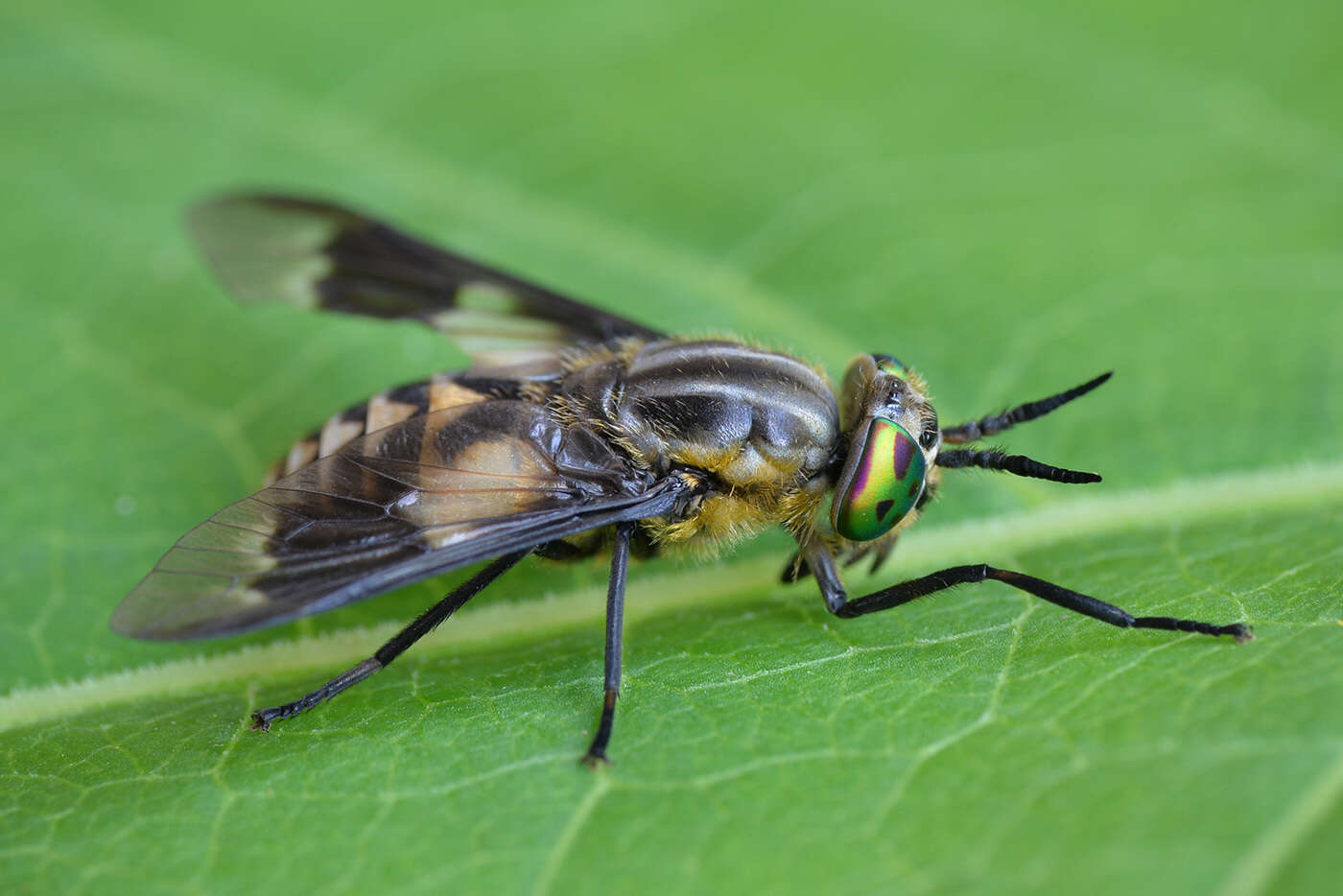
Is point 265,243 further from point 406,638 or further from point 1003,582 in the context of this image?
point 1003,582

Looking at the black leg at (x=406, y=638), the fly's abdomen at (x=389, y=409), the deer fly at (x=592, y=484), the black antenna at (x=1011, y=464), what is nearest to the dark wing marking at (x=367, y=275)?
the deer fly at (x=592, y=484)

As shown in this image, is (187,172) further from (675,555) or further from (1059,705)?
(1059,705)

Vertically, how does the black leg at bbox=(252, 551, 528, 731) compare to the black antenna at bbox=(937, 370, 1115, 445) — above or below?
below

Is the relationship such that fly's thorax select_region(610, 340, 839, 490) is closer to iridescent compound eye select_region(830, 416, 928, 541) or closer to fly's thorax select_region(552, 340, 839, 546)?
fly's thorax select_region(552, 340, 839, 546)

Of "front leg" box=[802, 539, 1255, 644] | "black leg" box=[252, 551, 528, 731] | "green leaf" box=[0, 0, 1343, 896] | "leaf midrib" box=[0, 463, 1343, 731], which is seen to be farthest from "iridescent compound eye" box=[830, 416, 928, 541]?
"black leg" box=[252, 551, 528, 731]

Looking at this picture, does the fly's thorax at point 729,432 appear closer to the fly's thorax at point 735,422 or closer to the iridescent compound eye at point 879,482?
the fly's thorax at point 735,422
